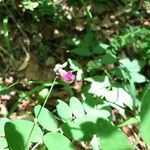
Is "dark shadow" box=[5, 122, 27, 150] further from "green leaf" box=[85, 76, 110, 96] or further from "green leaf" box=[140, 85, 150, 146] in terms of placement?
"green leaf" box=[85, 76, 110, 96]

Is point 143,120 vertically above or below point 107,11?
above

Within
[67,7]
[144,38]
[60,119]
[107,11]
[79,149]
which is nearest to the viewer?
[60,119]

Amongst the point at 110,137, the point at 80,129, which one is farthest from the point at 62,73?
the point at 110,137

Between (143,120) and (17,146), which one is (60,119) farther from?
(143,120)

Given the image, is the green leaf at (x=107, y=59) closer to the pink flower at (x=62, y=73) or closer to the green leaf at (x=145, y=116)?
the pink flower at (x=62, y=73)

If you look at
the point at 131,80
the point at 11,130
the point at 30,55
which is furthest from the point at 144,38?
the point at 11,130

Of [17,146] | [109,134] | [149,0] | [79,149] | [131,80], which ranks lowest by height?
[79,149]

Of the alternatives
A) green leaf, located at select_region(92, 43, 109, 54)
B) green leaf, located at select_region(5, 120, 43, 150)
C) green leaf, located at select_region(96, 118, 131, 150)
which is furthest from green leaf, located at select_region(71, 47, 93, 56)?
green leaf, located at select_region(96, 118, 131, 150)
